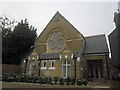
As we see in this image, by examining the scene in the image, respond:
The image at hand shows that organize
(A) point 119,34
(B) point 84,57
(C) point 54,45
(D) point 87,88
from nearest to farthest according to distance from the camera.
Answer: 1. (D) point 87,88
2. (A) point 119,34
3. (B) point 84,57
4. (C) point 54,45

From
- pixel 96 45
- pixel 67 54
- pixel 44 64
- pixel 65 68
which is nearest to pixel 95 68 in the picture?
pixel 96 45

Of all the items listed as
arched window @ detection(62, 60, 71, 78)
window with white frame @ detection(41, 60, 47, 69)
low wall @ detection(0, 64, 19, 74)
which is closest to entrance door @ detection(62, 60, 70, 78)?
arched window @ detection(62, 60, 71, 78)

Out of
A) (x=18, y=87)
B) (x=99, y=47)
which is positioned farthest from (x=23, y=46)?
(x=18, y=87)

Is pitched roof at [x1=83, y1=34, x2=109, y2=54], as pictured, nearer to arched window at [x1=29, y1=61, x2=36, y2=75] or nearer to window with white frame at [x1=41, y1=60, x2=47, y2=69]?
window with white frame at [x1=41, y1=60, x2=47, y2=69]

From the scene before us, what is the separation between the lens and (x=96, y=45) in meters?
29.3

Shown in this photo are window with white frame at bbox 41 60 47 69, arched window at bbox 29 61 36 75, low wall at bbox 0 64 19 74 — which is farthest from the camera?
low wall at bbox 0 64 19 74

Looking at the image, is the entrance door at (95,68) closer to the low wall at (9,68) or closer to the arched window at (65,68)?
the arched window at (65,68)

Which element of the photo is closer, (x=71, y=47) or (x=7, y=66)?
(x=71, y=47)

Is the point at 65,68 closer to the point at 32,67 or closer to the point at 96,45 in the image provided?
the point at 96,45

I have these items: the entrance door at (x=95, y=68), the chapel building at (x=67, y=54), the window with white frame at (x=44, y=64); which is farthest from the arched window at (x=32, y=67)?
the entrance door at (x=95, y=68)

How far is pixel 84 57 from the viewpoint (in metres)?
28.1

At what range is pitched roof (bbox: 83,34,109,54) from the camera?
89.9ft

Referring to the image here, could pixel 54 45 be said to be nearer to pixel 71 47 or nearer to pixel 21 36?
pixel 71 47

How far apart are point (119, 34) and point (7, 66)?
24329 mm
